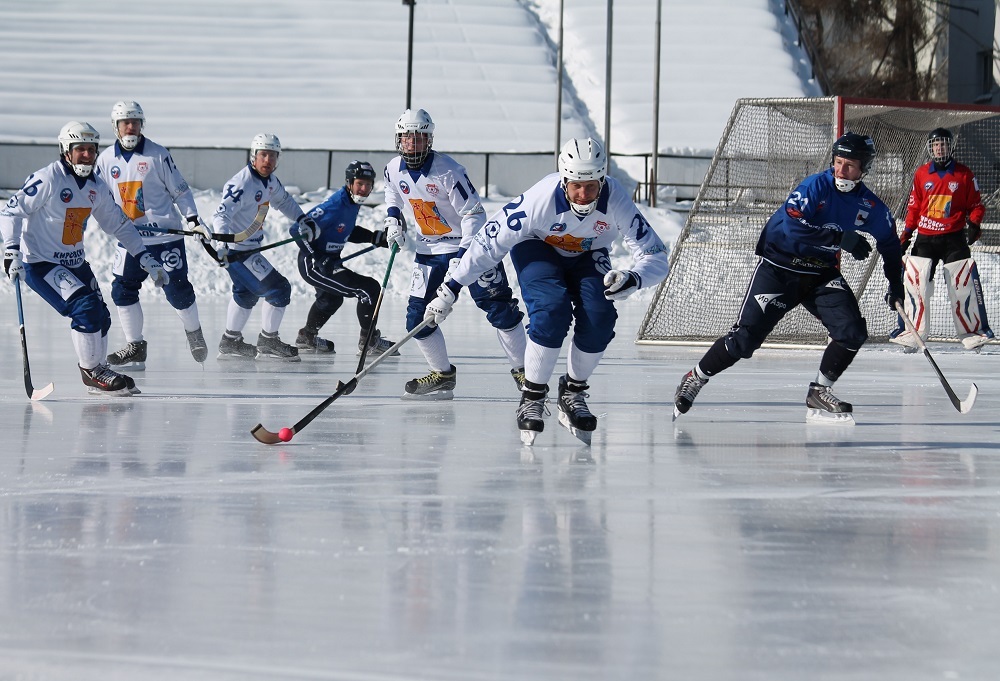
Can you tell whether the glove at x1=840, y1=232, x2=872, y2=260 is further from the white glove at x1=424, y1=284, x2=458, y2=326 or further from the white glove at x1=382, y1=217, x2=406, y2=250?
the white glove at x1=382, y1=217, x2=406, y2=250

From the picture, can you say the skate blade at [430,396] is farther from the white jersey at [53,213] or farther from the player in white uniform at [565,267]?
the white jersey at [53,213]

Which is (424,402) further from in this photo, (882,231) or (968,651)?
(968,651)

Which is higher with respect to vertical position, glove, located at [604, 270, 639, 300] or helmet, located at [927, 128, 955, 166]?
helmet, located at [927, 128, 955, 166]

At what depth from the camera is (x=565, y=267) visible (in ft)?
14.6

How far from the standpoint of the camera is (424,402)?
567 centimetres

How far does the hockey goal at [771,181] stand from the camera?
347 inches

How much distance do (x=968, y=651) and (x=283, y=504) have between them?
1800mm

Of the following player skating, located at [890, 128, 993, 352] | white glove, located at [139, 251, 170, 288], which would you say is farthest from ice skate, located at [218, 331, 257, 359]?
player skating, located at [890, 128, 993, 352]

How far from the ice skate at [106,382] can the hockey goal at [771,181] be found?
4024mm

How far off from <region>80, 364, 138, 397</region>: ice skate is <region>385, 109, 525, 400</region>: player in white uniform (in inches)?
47.6

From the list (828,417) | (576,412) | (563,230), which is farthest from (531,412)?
(828,417)

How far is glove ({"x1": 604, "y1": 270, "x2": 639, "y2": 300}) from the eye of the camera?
414cm

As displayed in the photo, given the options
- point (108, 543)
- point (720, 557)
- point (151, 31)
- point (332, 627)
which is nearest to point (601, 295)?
point (720, 557)

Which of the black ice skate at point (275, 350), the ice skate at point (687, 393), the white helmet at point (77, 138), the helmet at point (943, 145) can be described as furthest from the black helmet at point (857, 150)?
the black ice skate at point (275, 350)
